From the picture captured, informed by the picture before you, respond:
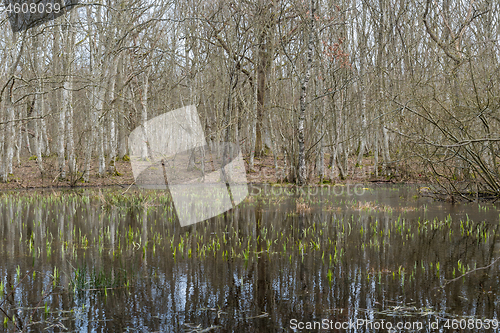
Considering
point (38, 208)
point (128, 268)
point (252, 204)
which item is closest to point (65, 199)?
point (38, 208)

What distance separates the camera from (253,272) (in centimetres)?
548

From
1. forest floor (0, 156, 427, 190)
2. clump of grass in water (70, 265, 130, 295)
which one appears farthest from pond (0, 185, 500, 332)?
forest floor (0, 156, 427, 190)

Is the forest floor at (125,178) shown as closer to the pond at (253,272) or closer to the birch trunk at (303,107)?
the birch trunk at (303,107)

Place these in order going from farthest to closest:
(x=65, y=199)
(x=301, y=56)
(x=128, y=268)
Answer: (x=301, y=56) → (x=65, y=199) → (x=128, y=268)

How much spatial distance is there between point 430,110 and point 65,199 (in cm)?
1115

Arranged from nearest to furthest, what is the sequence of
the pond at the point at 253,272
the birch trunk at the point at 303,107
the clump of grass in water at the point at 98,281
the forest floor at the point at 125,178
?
the pond at the point at 253,272
the clump of grass in water at the point at 98,281
the birch trunk at the point at 303,107
the forest floor at the point at 125,178

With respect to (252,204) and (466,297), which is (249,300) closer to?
(466,297)

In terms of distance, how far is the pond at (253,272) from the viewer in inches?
155

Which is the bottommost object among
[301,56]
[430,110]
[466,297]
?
[466,297]

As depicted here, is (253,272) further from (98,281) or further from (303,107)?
(303,107)

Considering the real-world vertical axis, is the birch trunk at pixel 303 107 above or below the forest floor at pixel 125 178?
above

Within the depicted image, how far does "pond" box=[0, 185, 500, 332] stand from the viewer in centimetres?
395

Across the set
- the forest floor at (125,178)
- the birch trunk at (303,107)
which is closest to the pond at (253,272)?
the birch trunk at (303,107)

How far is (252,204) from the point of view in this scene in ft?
40.3
